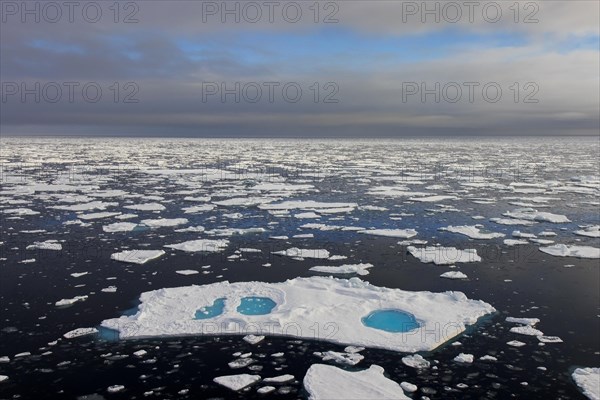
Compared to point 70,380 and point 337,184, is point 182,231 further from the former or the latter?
point 337,184

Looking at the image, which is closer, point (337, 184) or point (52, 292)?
point (52, 292)

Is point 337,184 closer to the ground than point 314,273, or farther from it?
farther from it

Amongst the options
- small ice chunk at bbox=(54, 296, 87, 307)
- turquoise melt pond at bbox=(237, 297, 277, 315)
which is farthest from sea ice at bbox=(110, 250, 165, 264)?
turquoise melt pond at bbox=(237, 297, 277, 315)

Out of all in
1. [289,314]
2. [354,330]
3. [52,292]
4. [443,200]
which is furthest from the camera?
[443,200]

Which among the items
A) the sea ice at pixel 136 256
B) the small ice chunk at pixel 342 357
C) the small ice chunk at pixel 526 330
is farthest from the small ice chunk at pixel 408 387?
the sea ice at pixel 136 256

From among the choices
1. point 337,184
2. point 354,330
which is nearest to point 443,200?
point 337,184

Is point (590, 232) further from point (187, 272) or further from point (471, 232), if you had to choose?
point (187, 272)

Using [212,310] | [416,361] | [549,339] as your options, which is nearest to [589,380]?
[549,339]

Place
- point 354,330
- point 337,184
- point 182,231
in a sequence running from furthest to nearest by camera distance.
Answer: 1. point 337,184
2. point 182,231
3. point 354,330

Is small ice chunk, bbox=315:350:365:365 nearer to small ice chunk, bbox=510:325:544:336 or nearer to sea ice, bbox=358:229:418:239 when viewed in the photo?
small ice chunk, bbox=510:325:544:336
